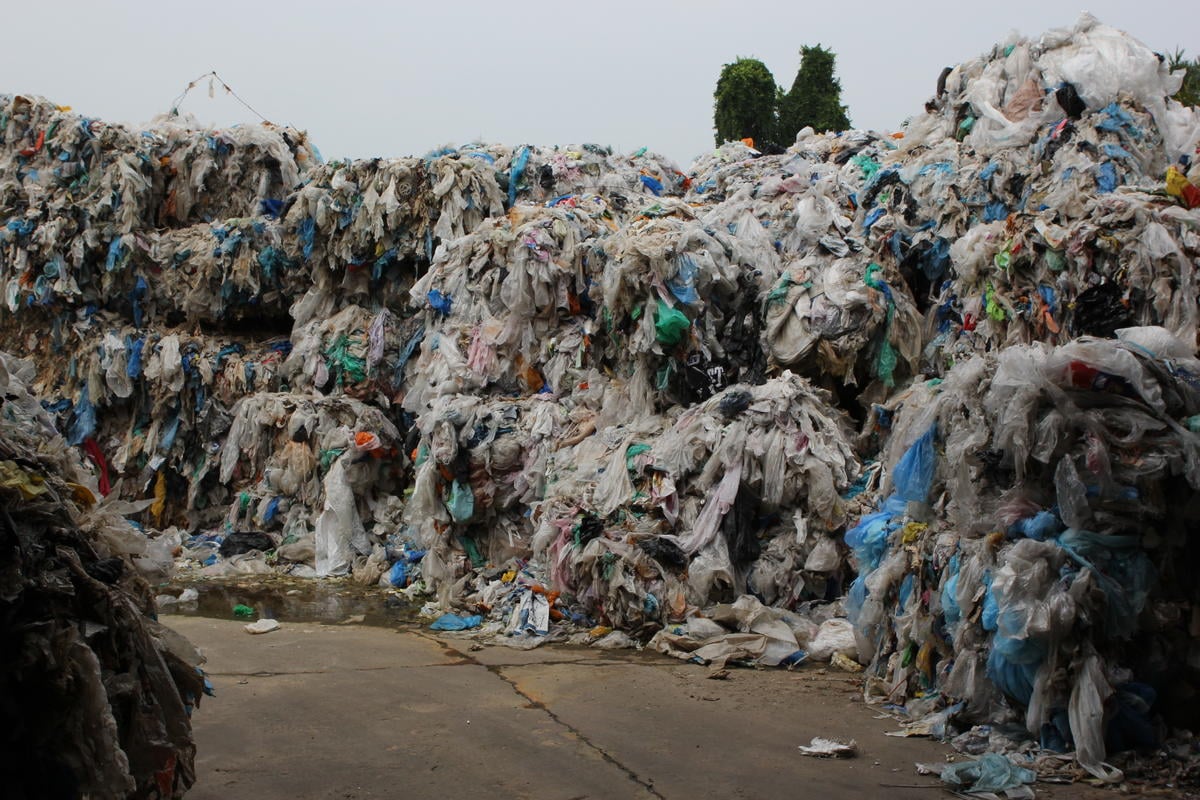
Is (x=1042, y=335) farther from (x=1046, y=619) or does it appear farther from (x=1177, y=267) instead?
(x=1046, y=619)

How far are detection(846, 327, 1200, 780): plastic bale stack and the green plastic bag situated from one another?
2998 mm

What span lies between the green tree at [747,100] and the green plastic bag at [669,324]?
20.0m

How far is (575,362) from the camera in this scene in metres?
7.96

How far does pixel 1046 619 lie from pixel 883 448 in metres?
3.05

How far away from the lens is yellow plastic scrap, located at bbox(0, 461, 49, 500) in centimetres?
247

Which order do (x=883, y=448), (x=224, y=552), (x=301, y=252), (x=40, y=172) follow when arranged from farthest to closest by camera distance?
1. (x=40, y=172)
2. (x=301, y=252)
3. (x=224, y=552)
4. (x=883, y=448)

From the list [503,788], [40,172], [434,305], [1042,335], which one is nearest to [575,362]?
[434,305]

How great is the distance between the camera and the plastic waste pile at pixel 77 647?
2.35 m

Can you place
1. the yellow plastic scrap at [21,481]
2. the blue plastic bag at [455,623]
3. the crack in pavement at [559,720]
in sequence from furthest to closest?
the blue plastic bag at [455,623] < the crack in pavement at [559,720] < the yellow plastic scrap at [21,481]

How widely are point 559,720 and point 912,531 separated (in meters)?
1.74

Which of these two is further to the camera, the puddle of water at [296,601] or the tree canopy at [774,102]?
the tree canopy at [774,102]

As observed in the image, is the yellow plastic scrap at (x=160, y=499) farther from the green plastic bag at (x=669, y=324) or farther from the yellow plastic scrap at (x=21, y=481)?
the yellow plastic scrap at (x=21, y=481)

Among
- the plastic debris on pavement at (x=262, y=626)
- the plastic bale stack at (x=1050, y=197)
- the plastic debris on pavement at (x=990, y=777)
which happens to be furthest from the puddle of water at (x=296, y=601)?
the plastic bale stack at (x=1050, y=197)

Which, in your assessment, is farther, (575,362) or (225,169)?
(225,169)
